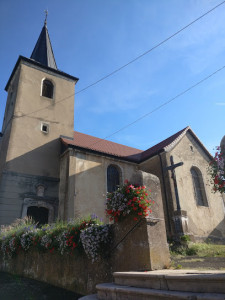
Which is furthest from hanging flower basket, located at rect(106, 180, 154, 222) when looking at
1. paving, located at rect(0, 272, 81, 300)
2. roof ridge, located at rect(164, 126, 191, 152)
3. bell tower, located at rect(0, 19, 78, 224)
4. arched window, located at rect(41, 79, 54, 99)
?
arched window, located at rect(41, 79, 54, 99)

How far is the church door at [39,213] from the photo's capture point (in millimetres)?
14094

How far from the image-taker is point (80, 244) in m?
5.24

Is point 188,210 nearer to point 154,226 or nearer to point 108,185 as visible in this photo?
point 108,185

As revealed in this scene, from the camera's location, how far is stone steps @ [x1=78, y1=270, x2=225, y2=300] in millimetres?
2726

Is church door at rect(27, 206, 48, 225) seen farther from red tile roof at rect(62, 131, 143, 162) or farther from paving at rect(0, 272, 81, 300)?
paving at rect(0, 272, 81, 300)

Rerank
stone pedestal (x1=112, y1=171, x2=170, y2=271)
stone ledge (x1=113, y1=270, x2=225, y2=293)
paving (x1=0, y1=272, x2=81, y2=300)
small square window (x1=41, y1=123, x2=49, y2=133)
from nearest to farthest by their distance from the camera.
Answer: stone ledge (x1=113, y1=270, x2=225, y2=293)
stone pedestal (x1=112, y1=171, x2=170, y2=271)
paving (x1=0, y1=272, x2=81, y2=300)
small square window (x1=41, y1=123, x2=49, y2=133)

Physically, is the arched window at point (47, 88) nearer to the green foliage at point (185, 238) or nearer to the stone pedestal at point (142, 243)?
the green foliage at point (185, 238)

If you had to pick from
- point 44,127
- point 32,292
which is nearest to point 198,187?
point 44,127

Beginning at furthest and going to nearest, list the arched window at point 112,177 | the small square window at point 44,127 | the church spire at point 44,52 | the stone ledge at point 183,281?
the church spire at point 44,52 < the small square window at point 44,127 < the arched window at point 112,177 < the stone ledge at point 183,281

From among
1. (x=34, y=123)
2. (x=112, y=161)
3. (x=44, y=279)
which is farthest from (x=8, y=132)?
(x=44, y=279)

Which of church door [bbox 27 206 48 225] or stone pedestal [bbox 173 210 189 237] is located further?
church door [bbox 27 206 48 225]

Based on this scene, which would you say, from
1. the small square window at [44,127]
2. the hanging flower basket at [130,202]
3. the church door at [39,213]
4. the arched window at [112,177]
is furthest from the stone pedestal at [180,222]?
the small square window at [44,127]

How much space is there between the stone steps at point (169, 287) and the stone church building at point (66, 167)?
31.5 feet

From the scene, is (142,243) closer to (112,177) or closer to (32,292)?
(32,292)
